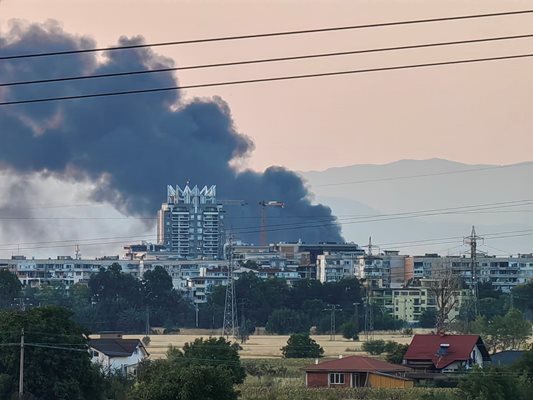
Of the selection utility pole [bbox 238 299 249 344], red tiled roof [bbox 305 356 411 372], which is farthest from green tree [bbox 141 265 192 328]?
red tiled roof [bbox 305 356 411 372]

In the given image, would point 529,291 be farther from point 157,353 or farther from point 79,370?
point 79,370

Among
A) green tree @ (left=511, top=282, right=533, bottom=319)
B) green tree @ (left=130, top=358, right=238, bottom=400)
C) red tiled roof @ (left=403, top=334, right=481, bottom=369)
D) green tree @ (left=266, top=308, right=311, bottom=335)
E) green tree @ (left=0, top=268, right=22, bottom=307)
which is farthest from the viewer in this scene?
green tree @ (left=511, top=282, right=533, bottom=319)

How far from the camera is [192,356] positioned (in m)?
67.3

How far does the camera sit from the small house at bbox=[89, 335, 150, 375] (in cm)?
7319

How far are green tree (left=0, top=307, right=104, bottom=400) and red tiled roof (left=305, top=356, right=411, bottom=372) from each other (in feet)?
44.1

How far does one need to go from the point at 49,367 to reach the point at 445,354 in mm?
23241

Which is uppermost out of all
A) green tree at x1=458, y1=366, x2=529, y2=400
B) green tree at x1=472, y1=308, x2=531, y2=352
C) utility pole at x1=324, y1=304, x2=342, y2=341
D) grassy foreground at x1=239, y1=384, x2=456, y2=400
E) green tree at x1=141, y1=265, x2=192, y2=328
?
green tree at x1=141, y1=265, x2=192, y2=328

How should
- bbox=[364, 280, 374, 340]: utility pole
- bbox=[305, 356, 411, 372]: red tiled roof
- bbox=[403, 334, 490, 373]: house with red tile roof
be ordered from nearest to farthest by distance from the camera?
bbox=[305, 356, 411, 372]: red tiled roof → bbox=[403, 334, 490, 373]: house with red tile roof → bbox=[364, 280, 374, 340]: utility pole

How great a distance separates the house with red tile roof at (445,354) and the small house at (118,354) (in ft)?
42.9

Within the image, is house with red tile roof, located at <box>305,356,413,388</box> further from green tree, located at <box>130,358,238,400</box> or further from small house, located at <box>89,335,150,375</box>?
green tree, located at <box>130,358,238,400</box>

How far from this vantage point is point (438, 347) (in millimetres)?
73062

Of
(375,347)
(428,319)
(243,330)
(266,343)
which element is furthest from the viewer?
(428,319)

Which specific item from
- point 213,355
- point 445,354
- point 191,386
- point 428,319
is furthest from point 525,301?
point 191,386

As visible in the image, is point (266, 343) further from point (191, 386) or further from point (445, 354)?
point (191, 386)
